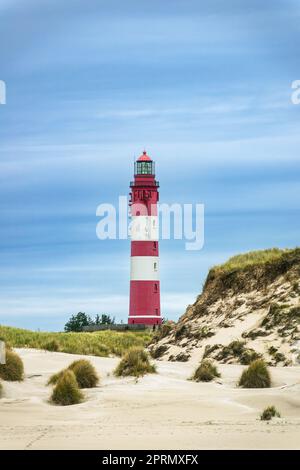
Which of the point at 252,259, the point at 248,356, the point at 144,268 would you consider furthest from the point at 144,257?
the point at 248,356

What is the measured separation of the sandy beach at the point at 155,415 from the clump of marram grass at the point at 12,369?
0.72 ft

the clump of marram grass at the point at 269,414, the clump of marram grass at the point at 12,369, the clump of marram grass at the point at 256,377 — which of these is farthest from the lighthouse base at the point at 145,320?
the clump of marram grass at the point at 269,414

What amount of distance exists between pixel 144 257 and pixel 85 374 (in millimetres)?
41014

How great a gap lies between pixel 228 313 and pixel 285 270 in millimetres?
2019

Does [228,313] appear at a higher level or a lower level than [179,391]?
higher

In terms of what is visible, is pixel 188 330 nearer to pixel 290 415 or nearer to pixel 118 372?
pixel 118 372

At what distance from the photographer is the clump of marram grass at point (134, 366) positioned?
1997 centimetres

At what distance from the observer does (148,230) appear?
196 ft

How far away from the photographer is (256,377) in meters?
18.7

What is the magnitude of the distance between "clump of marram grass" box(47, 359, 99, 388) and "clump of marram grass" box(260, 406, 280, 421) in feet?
15.8

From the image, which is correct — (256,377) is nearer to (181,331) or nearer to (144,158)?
(181,331)
